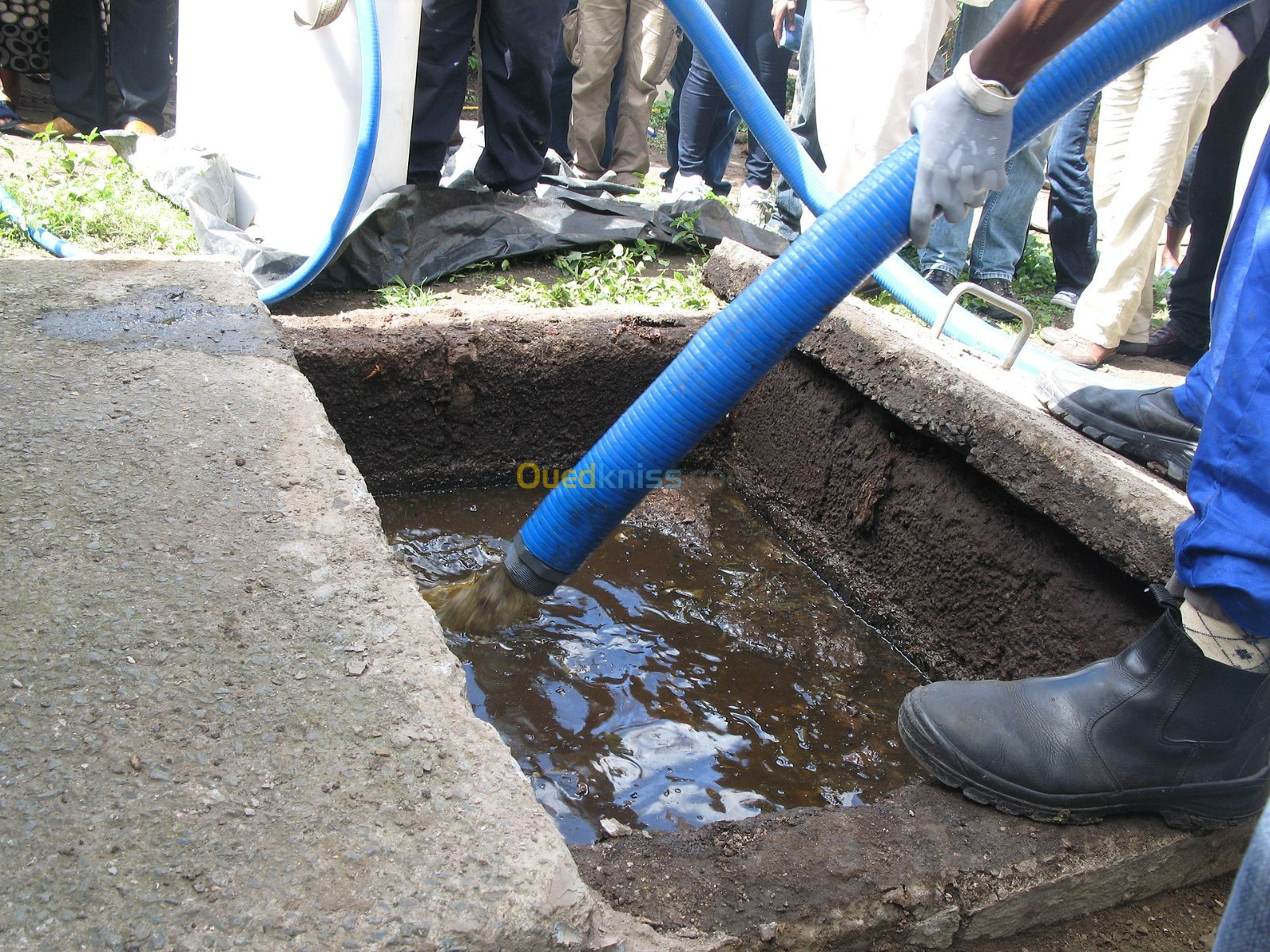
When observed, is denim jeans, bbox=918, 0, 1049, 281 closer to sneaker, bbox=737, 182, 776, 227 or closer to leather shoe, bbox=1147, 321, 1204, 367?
leather shoe, bbox=1147, 321, 1204, 367

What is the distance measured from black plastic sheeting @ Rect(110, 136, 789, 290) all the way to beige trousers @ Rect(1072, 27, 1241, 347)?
1.33 m

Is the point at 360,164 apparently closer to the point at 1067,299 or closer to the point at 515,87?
the point at 515,87

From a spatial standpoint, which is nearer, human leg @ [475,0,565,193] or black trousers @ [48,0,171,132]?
human leg @ [475,0,565,193]

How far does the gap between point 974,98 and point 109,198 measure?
3.33m

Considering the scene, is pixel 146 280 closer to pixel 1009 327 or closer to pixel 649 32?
pixel 1009 327

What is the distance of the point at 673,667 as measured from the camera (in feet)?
6.93

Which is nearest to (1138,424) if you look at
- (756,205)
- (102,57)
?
(756,205)

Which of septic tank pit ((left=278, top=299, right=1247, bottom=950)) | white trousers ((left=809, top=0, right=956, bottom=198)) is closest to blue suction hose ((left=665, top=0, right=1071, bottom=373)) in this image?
white trousers ((left=809, top=0, right=956, bottom=198))

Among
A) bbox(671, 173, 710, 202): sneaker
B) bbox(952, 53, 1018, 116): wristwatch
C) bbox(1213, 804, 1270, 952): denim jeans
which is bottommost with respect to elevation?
bbox(671, 173, 710, 202): sneaker

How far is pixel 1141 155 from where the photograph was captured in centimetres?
351

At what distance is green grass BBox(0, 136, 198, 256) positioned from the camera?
3.41m

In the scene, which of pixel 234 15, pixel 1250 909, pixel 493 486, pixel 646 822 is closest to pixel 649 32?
pixel 234 15

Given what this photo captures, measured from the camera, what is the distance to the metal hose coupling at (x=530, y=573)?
2.00 m

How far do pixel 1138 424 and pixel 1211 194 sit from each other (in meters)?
2.34
